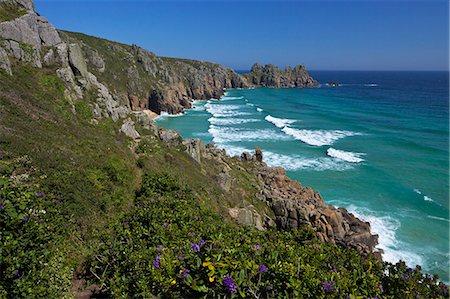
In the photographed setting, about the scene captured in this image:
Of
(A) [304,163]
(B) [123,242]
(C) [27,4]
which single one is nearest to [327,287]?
(B) [123,242]

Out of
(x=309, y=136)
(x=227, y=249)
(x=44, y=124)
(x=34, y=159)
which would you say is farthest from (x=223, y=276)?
(x=309, y=136)

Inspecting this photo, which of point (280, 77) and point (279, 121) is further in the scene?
point (280, 77)

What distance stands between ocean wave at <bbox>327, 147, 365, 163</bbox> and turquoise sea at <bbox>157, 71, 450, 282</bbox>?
134 millimetres

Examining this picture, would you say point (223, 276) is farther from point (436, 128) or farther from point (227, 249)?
point (436, 128)

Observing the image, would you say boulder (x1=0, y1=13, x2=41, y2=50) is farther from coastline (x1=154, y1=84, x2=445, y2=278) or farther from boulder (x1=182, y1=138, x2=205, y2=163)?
coastline (x1=154, y1=84, x2=445, y2=278)

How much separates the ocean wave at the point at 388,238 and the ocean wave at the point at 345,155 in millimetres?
13442

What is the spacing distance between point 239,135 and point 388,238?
Result: 1297 inches

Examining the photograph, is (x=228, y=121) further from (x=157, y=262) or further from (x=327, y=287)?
(x=327, y=287)

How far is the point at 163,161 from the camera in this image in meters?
17.7

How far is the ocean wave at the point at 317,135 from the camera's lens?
4828cm

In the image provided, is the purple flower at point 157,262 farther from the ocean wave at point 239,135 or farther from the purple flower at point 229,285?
the ocean wave at point 239,135

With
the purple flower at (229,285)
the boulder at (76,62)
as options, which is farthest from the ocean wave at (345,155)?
the purple flower at (229,285)

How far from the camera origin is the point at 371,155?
41.7 meters

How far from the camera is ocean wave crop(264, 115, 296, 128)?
62.1 metres
